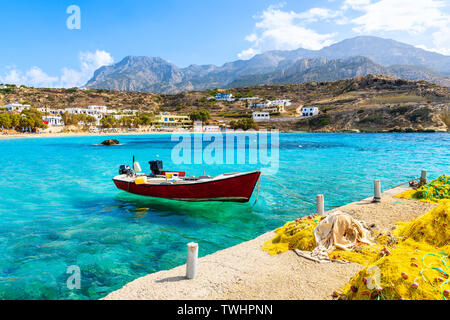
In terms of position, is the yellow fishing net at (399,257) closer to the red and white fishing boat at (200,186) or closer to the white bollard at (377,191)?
the white bollard at (377,191)

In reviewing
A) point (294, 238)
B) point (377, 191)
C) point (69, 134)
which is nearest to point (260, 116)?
point (69, 134)

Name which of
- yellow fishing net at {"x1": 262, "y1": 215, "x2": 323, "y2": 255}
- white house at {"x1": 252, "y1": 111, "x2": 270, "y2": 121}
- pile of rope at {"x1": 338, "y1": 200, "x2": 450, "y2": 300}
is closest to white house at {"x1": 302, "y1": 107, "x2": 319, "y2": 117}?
white house at {"x1": 252, "y1": 111, "x2": 270, "y2": 121}

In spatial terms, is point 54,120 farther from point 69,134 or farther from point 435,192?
point 435,192

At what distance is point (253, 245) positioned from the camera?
27.5 ft

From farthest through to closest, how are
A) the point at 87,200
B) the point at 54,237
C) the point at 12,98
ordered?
the point at 12,98
the point at 87,200
the point at 54,237

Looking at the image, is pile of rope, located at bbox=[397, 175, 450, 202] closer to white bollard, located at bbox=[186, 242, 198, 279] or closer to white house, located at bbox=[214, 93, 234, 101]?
white bollard, located at bbox=[186, 242, 198, 279]

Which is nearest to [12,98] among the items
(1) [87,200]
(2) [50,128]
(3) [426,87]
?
(2) [50,128]

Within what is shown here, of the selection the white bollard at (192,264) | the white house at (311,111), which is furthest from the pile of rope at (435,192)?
the white house at (311,111)

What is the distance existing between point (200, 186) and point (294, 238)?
24.3 ft

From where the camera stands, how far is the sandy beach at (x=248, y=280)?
216 inches

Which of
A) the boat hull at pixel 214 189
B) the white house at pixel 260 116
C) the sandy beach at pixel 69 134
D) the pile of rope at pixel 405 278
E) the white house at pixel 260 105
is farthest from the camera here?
the white house at pixel 260 105

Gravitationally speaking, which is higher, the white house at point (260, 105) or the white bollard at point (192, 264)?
the white house at point (260, 105)

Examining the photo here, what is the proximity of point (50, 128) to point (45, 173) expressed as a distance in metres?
96.8
